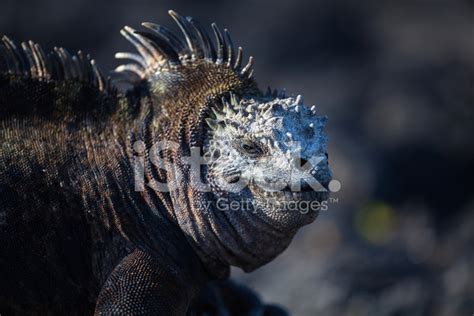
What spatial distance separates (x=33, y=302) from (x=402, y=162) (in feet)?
30.3

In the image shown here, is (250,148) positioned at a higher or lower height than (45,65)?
lower

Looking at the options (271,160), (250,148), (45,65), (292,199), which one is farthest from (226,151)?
(45,65)

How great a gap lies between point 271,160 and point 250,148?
0.13 metres

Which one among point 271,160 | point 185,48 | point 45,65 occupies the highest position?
point 185,48

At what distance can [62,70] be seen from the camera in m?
4.34

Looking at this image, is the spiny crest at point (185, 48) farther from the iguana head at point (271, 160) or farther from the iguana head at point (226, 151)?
the iguana head at point (271, 160)

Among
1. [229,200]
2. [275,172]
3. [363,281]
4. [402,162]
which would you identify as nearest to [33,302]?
[229,200]

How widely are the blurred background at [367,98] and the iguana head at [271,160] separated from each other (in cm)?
350

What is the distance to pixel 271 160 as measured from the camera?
394 cm

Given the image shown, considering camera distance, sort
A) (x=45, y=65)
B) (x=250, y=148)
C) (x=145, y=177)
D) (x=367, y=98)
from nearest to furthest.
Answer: (x=250, y=148) < (x=145, y=177) < (x=45, y=65) < (x=367, y=98)

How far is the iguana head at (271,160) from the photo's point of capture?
3.89m

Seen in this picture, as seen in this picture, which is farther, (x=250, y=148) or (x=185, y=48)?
(x=185, y=48)

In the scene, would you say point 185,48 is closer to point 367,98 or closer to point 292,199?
point 292,199

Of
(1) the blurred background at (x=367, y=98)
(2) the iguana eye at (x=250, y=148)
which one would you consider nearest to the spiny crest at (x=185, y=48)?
(2) the iguana eye at (x=250, y=148)
